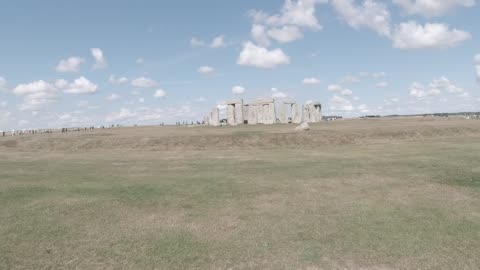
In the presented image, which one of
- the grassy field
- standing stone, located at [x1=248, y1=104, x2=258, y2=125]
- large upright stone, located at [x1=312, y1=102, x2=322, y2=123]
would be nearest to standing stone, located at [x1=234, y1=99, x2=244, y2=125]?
standing stone, located at [x1=248, y1=104, x2=258, y2=125]

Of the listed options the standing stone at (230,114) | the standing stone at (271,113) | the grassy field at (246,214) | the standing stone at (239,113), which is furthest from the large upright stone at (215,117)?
the grassy field at (246,214)

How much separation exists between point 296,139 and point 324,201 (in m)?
21.7

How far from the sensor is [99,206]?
44.0 ft

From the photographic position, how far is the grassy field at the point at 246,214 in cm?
899

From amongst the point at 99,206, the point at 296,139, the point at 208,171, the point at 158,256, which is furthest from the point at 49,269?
the point at 296,139

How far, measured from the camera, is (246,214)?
1227 cm

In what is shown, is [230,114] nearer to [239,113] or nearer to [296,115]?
[239,113]

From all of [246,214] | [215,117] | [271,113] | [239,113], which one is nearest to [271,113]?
[271,113]

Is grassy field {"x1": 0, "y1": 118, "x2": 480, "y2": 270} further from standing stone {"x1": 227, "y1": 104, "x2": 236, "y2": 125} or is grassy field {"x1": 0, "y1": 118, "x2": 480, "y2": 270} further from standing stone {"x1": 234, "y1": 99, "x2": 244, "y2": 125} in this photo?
standing stone {"x1": 234, "y1": 99, "x2": 244, "y2": 125}

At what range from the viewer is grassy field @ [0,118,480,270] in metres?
8.99

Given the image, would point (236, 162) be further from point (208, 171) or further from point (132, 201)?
point (132, 201)

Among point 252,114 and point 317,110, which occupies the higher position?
point 317,110

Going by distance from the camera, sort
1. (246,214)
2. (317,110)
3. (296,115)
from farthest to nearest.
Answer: (317,110) < (296,115) < (246,214)

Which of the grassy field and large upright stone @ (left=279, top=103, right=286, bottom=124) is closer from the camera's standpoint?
the grassy field
